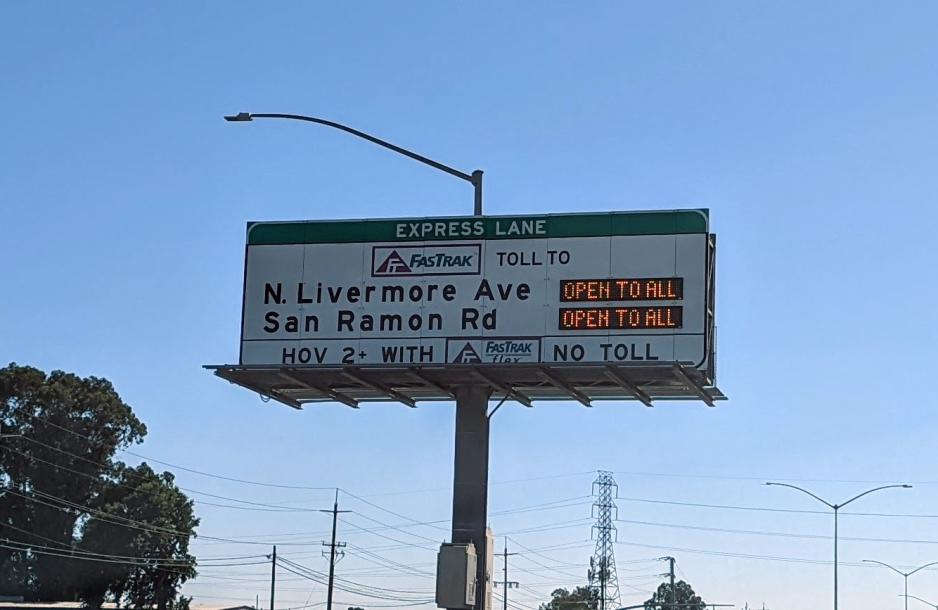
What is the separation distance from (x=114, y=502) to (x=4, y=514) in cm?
589

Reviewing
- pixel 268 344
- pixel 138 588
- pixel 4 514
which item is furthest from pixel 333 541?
pixel 268 344

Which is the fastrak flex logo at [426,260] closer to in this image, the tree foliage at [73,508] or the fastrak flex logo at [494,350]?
the fastrak flex logo at [494,350]

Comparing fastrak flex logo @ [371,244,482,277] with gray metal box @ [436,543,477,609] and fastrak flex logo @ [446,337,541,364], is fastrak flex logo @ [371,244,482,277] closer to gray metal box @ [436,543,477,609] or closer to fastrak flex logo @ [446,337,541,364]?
fastrak flex logo @ [446,337,541,364]

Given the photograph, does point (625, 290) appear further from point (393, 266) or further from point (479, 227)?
point (393, 266)

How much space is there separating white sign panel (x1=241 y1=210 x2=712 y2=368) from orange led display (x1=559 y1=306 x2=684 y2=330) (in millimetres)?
23

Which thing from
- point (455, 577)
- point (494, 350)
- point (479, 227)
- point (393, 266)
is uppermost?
point (479, 227)

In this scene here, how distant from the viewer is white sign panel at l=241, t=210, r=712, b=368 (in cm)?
2828

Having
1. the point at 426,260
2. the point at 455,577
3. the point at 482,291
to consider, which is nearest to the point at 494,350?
the point at 482,291

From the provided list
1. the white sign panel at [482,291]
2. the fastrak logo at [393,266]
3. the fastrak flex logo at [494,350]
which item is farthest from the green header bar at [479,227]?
the fastrak flex logo at [494,350]

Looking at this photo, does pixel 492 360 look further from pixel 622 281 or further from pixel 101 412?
pixel 101 412

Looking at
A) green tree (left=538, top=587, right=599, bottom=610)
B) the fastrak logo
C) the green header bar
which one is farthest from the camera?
green tree (left=538, top=587, right=599, bottom=610)

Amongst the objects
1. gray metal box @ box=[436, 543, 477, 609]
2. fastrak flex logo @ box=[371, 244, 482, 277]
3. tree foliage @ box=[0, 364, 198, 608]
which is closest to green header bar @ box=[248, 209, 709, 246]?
fastrak flex logo @ box=[371, 244, 482, 277]

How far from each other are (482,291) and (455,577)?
560 cm

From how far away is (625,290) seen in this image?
2844cm
